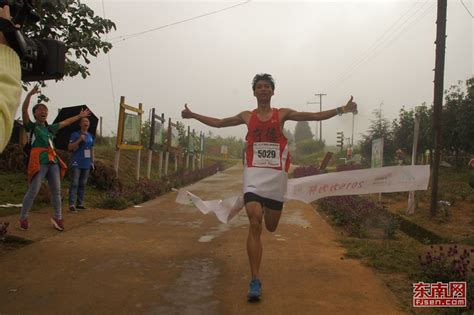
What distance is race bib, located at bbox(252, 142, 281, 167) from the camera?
14.9ft

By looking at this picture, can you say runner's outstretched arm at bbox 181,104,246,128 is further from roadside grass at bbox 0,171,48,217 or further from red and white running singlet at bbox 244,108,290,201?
roadside grass at bbox 0,171,48,217

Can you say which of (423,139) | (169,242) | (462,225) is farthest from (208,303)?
(423,139)

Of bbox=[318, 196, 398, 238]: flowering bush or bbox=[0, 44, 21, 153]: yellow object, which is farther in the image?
bbox=[318, 196, 398, 238]: flowering bush

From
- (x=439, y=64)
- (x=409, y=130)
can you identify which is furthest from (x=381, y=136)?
(x=439, y=64)

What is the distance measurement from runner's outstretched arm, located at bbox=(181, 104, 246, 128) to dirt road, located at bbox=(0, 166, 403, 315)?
1.59m

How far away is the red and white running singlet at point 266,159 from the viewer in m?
4.46

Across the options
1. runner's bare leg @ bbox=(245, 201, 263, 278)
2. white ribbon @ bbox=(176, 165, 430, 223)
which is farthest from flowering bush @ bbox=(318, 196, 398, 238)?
runner's bare leg @ bbox=(245, 201, 263, 278)

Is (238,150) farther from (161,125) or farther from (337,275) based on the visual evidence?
(337,275)

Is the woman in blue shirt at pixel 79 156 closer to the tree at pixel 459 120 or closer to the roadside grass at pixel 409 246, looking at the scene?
the roadside grass at pixel 409 246

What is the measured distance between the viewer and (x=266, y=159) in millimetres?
4539

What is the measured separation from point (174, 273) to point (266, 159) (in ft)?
5.12

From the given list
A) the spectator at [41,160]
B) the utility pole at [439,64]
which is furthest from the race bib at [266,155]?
the utility pole at [439,64]

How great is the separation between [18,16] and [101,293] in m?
2.82

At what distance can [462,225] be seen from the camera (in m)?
9.09
